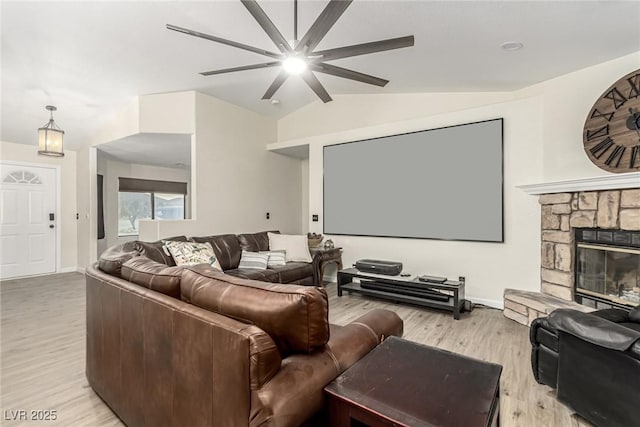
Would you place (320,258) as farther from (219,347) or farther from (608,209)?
(219,347)

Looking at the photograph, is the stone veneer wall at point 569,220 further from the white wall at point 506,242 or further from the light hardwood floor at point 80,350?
the light hardwood floor at point 80,350

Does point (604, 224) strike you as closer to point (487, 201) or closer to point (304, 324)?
point (487, 201)

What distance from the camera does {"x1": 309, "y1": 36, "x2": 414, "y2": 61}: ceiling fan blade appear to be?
200 cm

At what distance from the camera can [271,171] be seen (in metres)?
5.70

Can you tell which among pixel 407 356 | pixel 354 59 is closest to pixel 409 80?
pixel 354 59

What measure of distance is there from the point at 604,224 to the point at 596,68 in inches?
60.1

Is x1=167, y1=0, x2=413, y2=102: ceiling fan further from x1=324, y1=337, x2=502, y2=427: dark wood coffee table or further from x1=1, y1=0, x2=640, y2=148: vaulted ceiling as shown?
x1=324, y1=337, x2=502, y2=427: dark wood coffee table

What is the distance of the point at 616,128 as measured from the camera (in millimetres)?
2877

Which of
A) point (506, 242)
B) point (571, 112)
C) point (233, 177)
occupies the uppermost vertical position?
point (571, 112)

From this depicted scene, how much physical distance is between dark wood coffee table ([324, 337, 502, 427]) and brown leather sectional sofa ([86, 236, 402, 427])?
0.33 ft

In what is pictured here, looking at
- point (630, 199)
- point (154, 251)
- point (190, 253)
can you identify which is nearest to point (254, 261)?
point (190, 253)

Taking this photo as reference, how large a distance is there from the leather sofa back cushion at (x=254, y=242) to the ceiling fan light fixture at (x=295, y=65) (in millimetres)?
2730

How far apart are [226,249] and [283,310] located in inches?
127

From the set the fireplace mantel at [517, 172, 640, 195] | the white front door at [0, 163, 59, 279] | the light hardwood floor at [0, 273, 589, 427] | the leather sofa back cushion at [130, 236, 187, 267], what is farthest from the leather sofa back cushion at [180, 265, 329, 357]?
the white front door at [0, 163, 59, 279]
